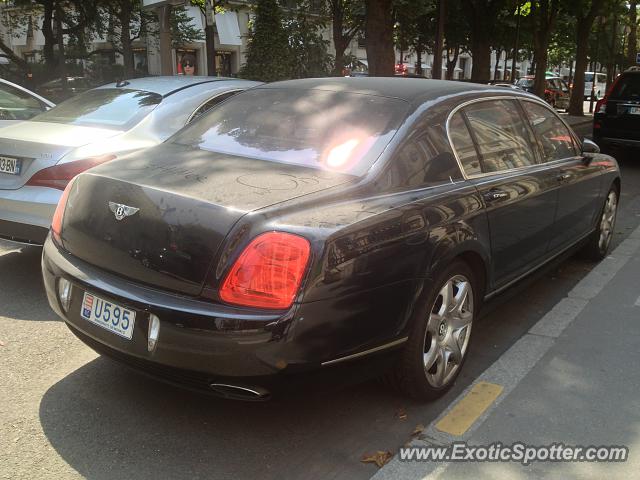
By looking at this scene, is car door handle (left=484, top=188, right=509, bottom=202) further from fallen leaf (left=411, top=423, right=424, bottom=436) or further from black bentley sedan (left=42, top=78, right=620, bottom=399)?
fallen leaf (left=411, top=423, right=424, bottom=436)

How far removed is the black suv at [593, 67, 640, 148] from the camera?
38.5ft

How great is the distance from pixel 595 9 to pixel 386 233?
2314 centimetres

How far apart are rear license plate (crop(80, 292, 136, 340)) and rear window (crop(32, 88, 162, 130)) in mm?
2545

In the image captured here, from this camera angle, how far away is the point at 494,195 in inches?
143

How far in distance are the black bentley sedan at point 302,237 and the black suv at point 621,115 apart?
892 centimetres

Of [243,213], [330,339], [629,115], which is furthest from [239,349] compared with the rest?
[629,115]

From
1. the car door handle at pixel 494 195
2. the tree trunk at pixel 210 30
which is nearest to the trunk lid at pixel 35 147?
the car door handle at pixel 494 195

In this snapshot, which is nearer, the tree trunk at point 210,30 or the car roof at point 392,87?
the car roof at point 392,87

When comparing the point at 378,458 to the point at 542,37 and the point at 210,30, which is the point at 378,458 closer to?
the point at 210,30

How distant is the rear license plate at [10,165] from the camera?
4.62m

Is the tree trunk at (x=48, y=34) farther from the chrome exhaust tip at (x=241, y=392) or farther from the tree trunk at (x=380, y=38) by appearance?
the chrome exhaust tip at (x=241, y=392)

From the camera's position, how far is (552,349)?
3.97m

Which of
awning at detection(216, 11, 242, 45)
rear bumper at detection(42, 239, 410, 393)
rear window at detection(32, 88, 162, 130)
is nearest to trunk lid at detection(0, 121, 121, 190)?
rear window at detection(32, 88, 162, 130)

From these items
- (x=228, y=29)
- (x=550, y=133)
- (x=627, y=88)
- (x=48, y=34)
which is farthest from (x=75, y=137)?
(x=228, y=29)
